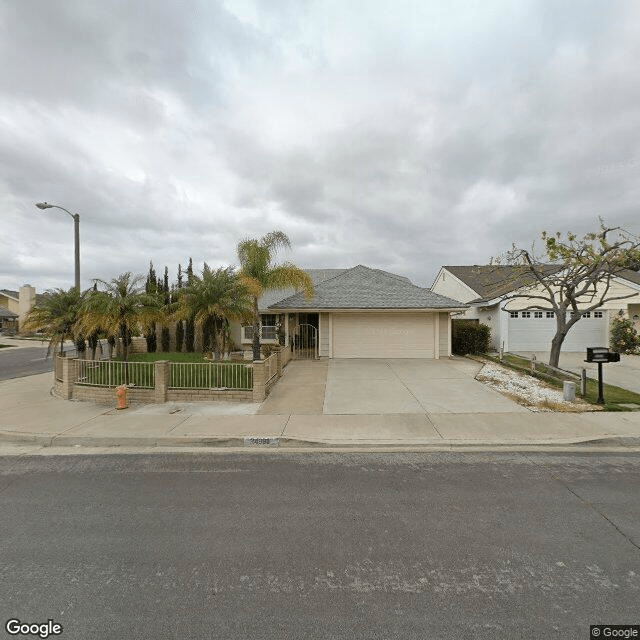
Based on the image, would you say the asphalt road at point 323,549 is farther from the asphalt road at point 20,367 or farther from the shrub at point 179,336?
the shrub at point 179,336

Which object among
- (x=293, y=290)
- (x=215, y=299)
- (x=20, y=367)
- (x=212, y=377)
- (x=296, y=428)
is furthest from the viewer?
(x=293, y=290)

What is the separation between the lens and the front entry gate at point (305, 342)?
58.4 feet

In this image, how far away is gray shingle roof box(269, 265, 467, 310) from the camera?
1709cm

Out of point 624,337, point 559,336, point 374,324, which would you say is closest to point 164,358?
point 374,324

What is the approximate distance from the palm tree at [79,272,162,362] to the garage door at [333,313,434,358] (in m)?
8.95

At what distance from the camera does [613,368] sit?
1459 cm

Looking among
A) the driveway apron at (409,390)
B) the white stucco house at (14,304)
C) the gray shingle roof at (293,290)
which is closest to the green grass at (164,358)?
the gray shingle roof at (293,290)

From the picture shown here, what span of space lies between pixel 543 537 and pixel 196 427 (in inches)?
247

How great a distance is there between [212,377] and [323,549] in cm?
687

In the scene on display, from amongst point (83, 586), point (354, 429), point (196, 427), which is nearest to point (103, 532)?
point (83, 586)

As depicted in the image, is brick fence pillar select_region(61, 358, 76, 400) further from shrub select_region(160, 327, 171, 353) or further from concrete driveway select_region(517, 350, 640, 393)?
concrete driveway select_region(517, 350, 640, 393)

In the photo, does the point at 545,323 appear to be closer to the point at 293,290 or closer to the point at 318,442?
the point at 293,290

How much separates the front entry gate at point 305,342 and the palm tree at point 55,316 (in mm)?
9608

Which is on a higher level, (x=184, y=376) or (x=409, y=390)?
(x=184, y=376)
